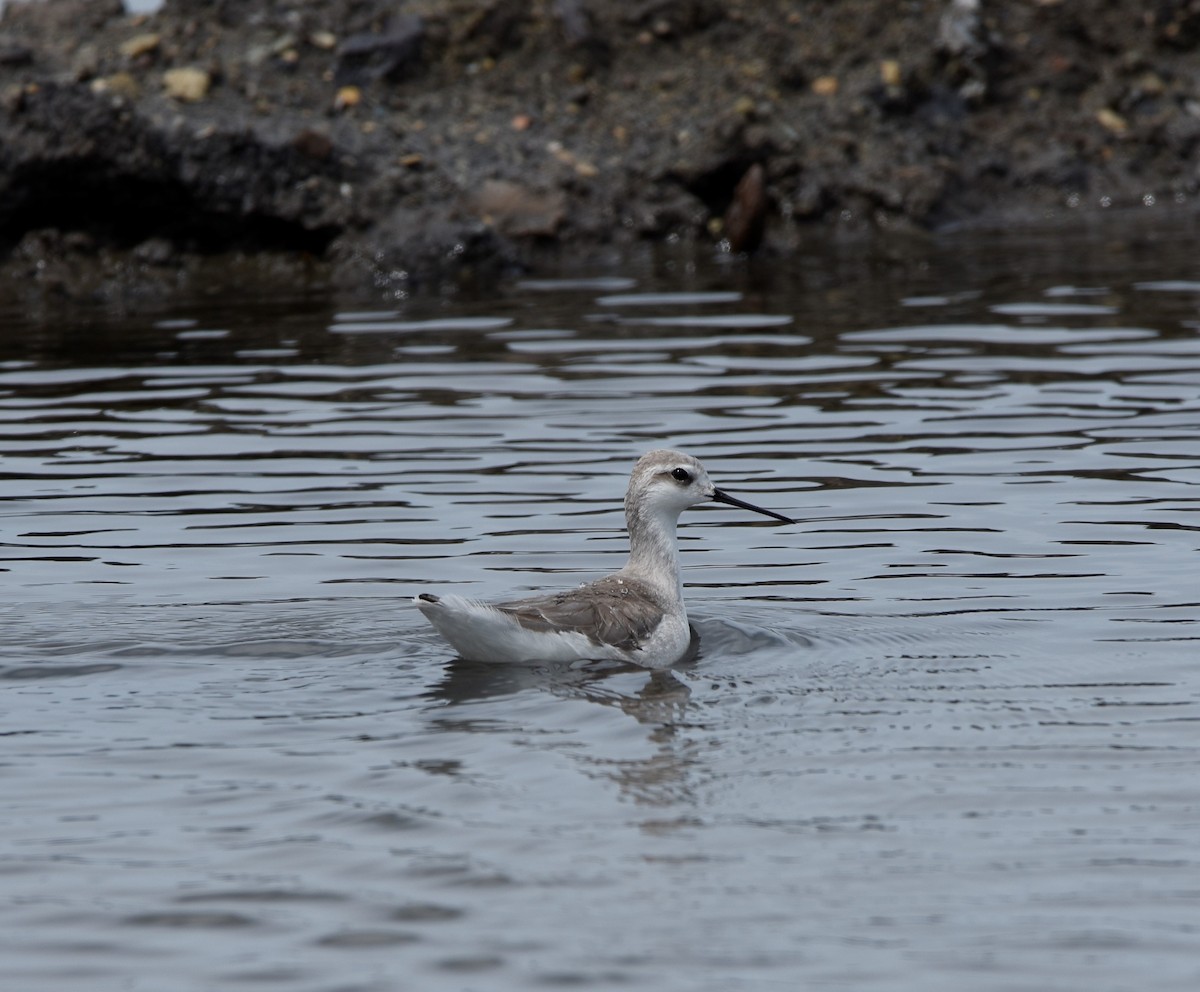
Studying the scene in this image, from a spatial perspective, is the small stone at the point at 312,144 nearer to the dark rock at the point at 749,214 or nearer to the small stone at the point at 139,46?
the small stone at the point at 139,46

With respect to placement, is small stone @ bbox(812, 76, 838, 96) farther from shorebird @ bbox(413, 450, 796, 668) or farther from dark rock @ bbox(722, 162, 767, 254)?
shorebird @ bbox(413, 450, 796, 668)

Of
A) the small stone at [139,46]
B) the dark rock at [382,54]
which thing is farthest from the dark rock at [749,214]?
the small stone at [139,46]

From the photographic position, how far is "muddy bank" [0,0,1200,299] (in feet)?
70.1

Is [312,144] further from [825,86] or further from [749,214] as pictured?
[825,86]

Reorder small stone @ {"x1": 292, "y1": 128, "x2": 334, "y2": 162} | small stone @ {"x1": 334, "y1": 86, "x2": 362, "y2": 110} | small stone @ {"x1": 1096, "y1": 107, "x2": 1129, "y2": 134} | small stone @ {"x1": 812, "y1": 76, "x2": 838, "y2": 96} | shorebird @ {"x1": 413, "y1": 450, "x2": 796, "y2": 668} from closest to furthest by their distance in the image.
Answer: shorebird @ {"x1": 413, "y1": 450, "x2": 796, "y2": 668}
small stone @ {"x1": 292, "y1": 128, "x2": 334, "y2": 162}
small stone @ {"x1": 334, "y1": 86, "x2": 362, "y2": 110}
small stone @ {"x1": 812, "y1": 76, "x2": 838, "y2": 96}
small stone @ {"x1": 1096, "y1": 107, "x2": 1129, "y2": 134}

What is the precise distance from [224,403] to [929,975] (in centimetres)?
1082

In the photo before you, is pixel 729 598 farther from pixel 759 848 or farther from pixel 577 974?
pixel 577 974


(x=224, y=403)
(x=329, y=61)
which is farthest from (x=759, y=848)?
(x=329, y=61)

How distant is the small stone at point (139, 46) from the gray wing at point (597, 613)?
45.5ft

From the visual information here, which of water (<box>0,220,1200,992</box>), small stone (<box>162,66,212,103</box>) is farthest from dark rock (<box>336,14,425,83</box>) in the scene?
water (<box>0,220,1200,992</box>)

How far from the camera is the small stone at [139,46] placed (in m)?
22.4

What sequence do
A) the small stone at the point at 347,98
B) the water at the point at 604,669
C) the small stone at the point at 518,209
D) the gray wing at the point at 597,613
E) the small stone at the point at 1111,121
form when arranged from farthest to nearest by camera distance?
the small stone at the point at 1111,121 < the small stone at the point at 347,98 < the small stone at the point at 518,209 < the gray wing at the point at 597,613 < the water at the point at 604,669

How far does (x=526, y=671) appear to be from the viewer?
9953mm

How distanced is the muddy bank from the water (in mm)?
3206
